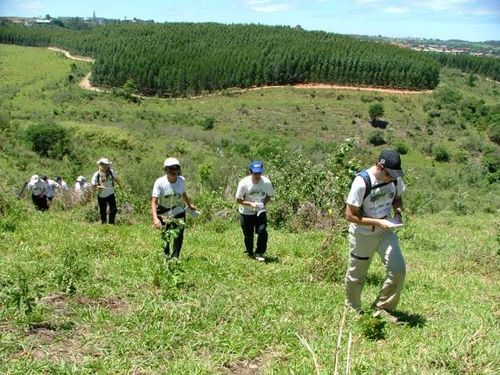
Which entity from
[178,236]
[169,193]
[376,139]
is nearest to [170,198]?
[169,193]

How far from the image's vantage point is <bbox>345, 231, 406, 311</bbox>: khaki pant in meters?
4.84

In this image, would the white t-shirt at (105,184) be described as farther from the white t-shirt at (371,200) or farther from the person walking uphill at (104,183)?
the white t-shirt at (371,200)

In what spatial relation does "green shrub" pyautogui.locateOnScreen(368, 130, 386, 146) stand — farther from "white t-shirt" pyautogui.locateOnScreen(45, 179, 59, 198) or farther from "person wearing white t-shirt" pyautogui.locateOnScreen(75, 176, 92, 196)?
"white t-shirt" pyautogui.locateOnScreen(45, 179, 59, 198)

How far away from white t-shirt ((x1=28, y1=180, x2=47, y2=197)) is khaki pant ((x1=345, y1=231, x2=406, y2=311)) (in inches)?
392

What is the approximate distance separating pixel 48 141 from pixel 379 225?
39511 mm

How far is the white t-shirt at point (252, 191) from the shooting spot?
25.1ft

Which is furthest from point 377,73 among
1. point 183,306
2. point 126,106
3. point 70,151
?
point 183,306

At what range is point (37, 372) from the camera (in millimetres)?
3465

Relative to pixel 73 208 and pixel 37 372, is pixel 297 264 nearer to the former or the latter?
pixel 37 372

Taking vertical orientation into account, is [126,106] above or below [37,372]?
below

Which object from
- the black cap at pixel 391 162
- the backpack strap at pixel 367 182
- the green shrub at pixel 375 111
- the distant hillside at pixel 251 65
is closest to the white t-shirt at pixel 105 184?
the backpack strap at pixel 367 182

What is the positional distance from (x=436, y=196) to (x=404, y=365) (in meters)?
18.4

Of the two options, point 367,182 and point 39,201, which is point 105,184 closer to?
point 39,201

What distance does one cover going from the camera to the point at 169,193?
265 inches
